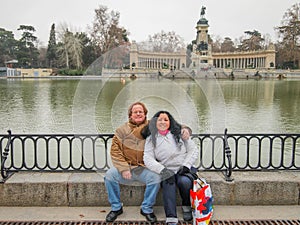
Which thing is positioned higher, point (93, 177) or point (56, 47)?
point (56, 47)

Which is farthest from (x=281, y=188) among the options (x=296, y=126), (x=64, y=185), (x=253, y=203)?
(x=296, y=126)

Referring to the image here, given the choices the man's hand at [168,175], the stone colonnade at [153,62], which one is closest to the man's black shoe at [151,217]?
the man's hand at [168,175]

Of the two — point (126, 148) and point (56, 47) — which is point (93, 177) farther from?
point (56, 47)

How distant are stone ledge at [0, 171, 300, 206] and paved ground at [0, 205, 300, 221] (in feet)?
0.26

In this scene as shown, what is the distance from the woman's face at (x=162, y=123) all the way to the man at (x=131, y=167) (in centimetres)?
20

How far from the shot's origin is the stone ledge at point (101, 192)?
4.00m

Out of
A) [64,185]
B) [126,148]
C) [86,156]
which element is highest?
[126,148]

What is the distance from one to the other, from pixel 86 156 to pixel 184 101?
32.6 feet

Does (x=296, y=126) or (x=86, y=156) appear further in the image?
(x=296, y=126)

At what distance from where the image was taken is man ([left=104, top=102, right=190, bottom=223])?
3660mm

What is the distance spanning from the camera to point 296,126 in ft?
37.1

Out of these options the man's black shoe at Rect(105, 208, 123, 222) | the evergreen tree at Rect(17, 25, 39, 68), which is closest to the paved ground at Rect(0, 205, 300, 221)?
the man's black shoe at Rect(105, 208, 123, 222)

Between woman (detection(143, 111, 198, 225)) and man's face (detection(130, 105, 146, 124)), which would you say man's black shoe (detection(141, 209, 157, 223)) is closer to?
woman (detection(143, 111, 198, 225))

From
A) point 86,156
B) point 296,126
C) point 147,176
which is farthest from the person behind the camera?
point 296,126
